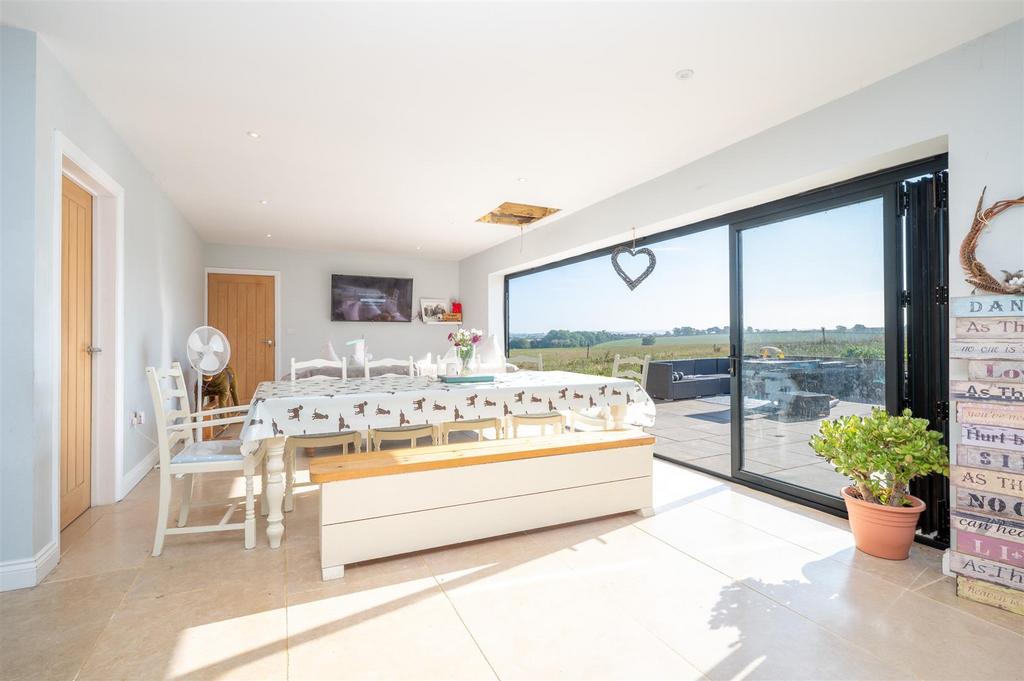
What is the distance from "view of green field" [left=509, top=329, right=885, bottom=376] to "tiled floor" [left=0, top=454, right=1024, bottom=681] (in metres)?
1.08

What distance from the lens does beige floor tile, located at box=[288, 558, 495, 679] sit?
1581mm

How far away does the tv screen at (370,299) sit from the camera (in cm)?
755

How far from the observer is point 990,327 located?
2.06 metres

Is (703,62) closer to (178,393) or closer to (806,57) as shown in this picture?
(806,57)

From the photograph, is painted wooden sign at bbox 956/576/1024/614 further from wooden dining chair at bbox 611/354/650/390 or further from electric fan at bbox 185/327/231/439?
electric fan at bbox 185/327/231/439

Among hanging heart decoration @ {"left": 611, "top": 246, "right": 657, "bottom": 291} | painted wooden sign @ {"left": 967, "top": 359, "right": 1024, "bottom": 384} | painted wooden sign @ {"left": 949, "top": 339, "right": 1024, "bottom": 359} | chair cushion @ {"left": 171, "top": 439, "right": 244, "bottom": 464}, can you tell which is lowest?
chair cushion @ {"left": 171, "top": 439, "right": 244, "bottom": 464}

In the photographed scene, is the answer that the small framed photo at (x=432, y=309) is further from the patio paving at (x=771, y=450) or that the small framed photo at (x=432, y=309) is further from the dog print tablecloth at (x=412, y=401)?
the dog print tablecloth at (x=412, y=401)

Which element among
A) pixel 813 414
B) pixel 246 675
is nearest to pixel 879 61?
pixel 813 414

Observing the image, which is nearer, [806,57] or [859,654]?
[859,654]

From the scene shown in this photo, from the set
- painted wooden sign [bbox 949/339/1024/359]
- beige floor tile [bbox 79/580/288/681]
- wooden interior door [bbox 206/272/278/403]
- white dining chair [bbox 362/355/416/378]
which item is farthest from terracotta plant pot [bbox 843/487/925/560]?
wooden interior door [bbox 206/272/278/403]

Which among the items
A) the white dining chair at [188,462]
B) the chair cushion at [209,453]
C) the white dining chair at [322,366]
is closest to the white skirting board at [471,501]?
the white dining chair at [188,462]

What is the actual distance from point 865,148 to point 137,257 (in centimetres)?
490

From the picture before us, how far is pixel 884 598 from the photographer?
2010mm

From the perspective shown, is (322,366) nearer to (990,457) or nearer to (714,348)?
(714,348)
